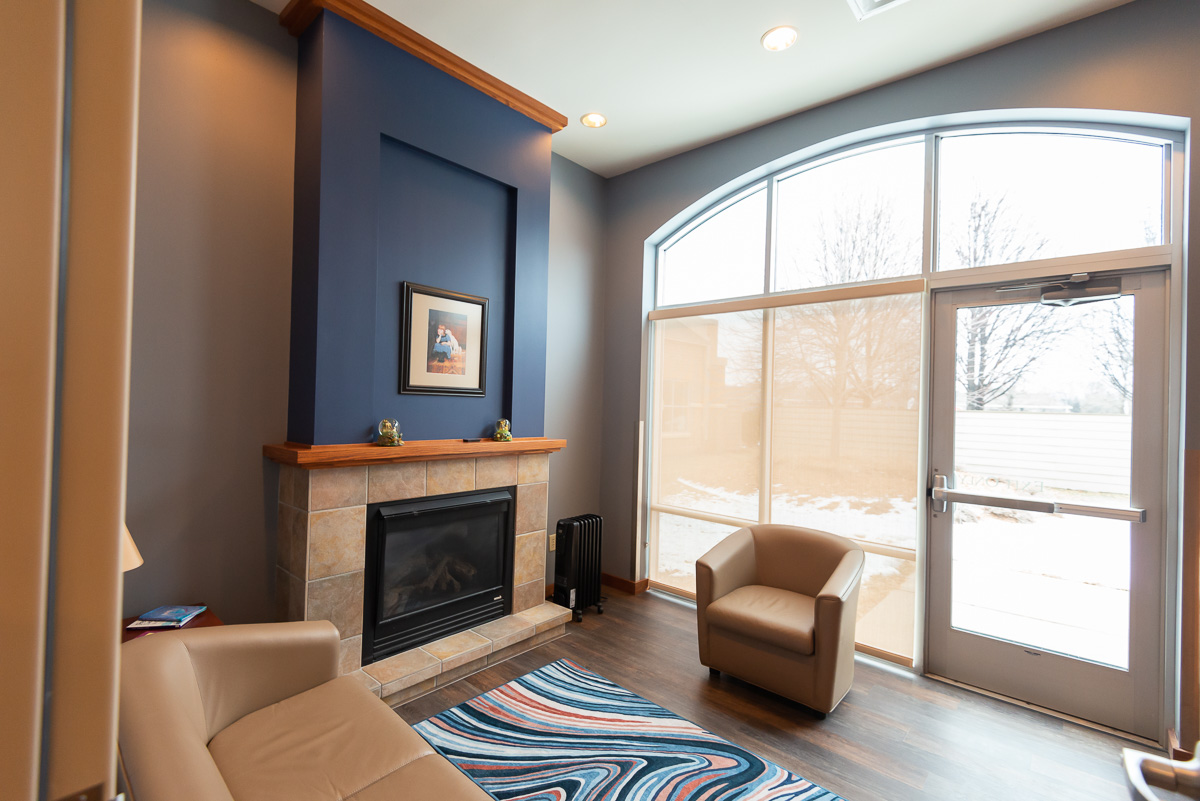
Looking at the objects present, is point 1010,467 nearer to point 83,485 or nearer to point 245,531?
point 83,485

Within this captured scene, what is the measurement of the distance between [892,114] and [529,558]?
11.5 ft

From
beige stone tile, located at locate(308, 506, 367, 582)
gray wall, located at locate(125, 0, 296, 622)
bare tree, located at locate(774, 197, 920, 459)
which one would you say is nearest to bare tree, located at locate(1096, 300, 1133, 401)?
bare tree, located at locate(774, 197, 920, 459)

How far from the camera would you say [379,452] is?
2.58m

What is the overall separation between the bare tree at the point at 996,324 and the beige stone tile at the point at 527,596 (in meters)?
2.81

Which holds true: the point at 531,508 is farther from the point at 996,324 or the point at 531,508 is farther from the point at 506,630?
the point at 996,324

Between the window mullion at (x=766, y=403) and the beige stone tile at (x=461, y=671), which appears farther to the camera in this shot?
the window mullion at (x=766, y=403)

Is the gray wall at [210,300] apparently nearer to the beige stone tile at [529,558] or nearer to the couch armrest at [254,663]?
the couch armrest at [254,663]

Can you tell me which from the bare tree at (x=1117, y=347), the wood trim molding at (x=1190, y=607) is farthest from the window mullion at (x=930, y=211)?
the wood trim molding at (x=1190, y=607)

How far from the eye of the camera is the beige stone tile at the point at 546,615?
322 cm

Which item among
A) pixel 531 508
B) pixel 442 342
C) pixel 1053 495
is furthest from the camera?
pixel 531 508

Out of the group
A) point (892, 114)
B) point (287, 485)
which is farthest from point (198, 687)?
point (892, 114)

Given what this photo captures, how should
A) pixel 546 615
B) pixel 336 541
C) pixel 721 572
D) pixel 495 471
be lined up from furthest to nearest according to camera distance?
pixel 546 615 < pixel 495 471 < pixel 721 572 < pixel 336 541

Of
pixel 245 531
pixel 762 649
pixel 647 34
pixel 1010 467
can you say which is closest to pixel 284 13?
pixel 647 34

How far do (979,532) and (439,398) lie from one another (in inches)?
122
